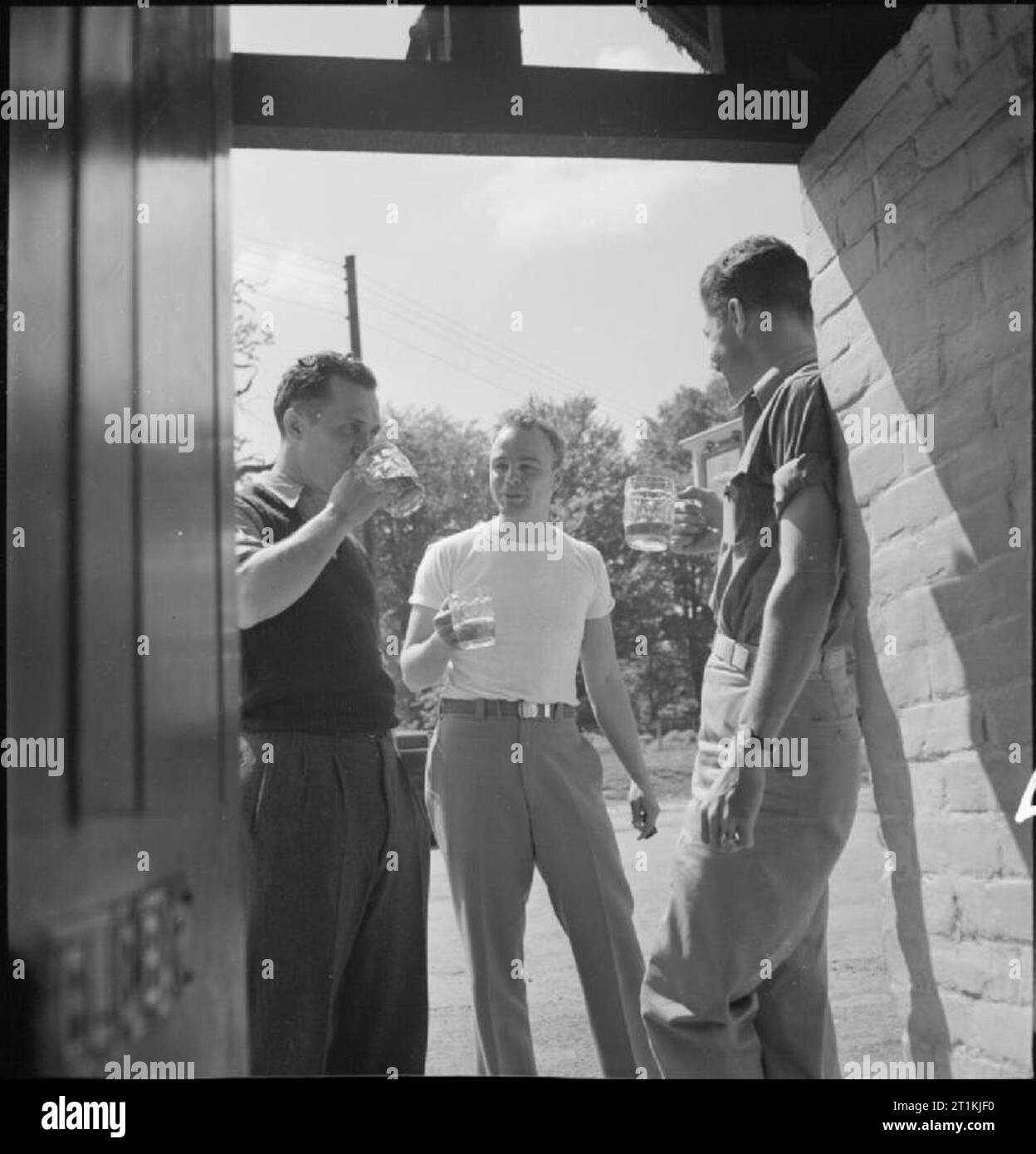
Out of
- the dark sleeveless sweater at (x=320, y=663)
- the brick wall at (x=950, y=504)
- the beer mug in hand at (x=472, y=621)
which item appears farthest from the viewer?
the beer mug in hand at (x=472, y=621)

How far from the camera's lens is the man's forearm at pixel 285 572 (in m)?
2.36

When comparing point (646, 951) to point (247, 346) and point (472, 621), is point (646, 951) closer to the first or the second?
point (472, 621)

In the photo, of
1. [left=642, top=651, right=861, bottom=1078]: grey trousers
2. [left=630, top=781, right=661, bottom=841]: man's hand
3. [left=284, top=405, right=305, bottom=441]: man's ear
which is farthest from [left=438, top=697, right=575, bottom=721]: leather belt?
[left=284, top=405, right=305, bottom=441]: man's ear

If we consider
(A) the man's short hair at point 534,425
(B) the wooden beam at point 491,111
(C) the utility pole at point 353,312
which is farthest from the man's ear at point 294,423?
(B) the wooden beam at point 491,111

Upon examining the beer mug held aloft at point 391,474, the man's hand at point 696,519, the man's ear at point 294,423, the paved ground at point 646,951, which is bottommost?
the paved ground at point 646,951

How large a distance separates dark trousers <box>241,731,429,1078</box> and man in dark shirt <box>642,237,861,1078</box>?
0.48 m

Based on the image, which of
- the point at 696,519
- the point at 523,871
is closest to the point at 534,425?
the point at 696,519

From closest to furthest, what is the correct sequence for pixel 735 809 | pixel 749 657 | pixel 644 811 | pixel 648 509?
1. pixel 735 809
2. pixel 749 657
3. pixel 648 509
4. pixel 644 811

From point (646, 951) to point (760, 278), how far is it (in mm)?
1314

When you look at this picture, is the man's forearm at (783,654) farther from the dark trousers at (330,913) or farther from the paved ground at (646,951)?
the dark trousers at (330,913)

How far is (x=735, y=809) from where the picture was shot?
2.09 m

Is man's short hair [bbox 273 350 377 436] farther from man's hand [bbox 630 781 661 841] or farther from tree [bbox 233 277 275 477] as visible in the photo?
man's hand [bbox 630 781 661 841]

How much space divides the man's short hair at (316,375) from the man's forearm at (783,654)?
988mm

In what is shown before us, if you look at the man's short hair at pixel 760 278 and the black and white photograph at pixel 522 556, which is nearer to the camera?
the black and white photograph at pixel 522 556
